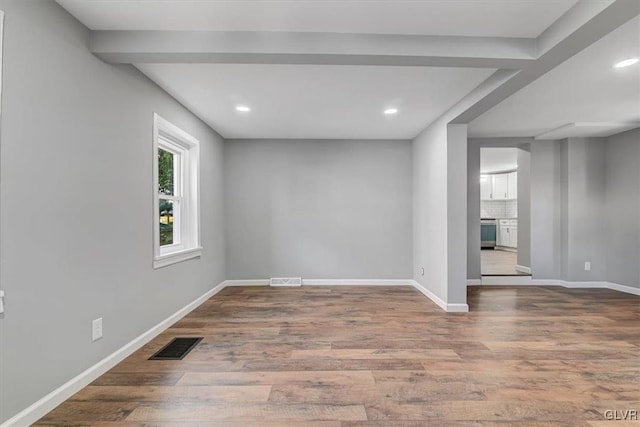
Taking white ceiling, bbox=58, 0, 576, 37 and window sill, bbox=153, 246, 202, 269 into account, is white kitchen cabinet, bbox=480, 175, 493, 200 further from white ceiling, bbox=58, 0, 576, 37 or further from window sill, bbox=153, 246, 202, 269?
window sill, bbox=153, 246, 202, 269

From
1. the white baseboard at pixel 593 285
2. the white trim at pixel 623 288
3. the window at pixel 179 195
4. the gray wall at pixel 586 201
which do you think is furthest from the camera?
the gray wall at pixel 586 201

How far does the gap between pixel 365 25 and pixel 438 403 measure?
2.38 meters

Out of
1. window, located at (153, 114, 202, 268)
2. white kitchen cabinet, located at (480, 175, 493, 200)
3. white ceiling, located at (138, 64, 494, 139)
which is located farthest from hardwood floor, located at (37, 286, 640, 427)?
white kitchen cabinet, located at (480, 175, 493, 200)

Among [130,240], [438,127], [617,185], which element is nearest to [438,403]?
[130,240]

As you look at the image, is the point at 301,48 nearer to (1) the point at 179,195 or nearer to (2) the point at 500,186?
(1) the point at 179,195

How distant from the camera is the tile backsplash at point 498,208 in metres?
9.68

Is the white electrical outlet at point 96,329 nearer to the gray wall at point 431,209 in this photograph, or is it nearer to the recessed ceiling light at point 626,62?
the gray wall at point 431,209

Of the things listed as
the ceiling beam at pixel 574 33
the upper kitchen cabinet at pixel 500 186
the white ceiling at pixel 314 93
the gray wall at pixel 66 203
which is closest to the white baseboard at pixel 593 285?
the white ceiling at pixel 314 93

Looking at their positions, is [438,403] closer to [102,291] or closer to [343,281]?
[102,291]

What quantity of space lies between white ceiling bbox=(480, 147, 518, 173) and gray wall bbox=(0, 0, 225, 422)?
6225 mm

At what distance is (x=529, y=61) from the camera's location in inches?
84.0

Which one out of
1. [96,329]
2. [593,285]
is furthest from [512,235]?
[96,329]

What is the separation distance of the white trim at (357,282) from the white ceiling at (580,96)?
257 centimetres

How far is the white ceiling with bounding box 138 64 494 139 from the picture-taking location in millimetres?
2578
